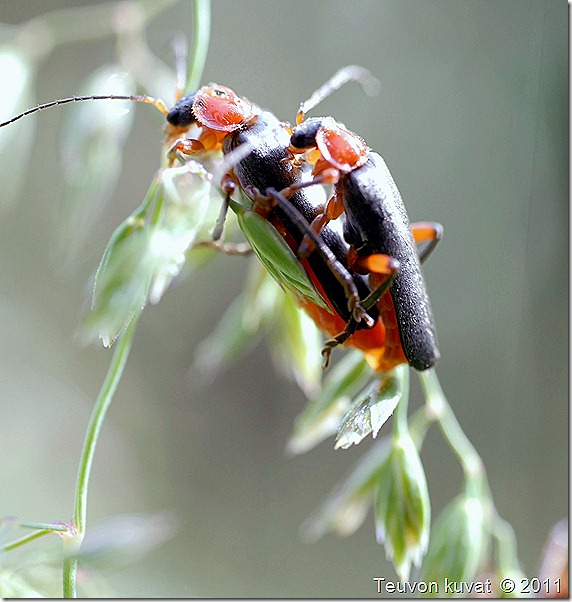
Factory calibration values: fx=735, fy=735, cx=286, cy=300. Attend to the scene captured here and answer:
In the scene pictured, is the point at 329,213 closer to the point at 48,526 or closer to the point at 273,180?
the point at 273,180

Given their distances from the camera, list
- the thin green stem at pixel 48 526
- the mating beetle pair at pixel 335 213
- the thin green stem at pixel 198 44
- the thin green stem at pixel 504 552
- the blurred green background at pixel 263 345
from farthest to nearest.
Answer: the blurred green background at pixel 263 345, the thin green stem at pixel 504 552, the thin green stem at pixel 198 44, the mating beetle pair at pixel 335 213, the thin green stem at pixel 48 526

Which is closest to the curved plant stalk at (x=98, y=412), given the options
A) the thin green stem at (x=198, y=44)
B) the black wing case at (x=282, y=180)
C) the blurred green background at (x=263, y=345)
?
the thin green stem at (x=198, y=44)

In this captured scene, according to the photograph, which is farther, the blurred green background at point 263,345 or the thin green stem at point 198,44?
the blurred green background at point 263,345

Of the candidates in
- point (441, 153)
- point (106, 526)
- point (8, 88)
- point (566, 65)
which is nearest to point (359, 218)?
point (106, 526)

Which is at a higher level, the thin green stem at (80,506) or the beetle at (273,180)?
the beetle at (273,180)

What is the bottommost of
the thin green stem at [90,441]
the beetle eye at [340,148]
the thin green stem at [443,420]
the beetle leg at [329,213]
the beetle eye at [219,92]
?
the thin green stem at [443,420]

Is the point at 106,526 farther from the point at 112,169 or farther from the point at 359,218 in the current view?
the point at 112,169

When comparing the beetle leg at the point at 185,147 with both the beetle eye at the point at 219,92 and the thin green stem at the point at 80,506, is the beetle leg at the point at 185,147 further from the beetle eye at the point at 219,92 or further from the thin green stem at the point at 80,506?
the thin green stem at the point at 80,506

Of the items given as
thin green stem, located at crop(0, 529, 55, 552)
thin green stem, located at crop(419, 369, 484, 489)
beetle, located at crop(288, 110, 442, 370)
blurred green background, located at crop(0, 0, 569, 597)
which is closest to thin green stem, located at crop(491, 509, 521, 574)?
thin green stem, located at crop(419, 369, 484, 489)
